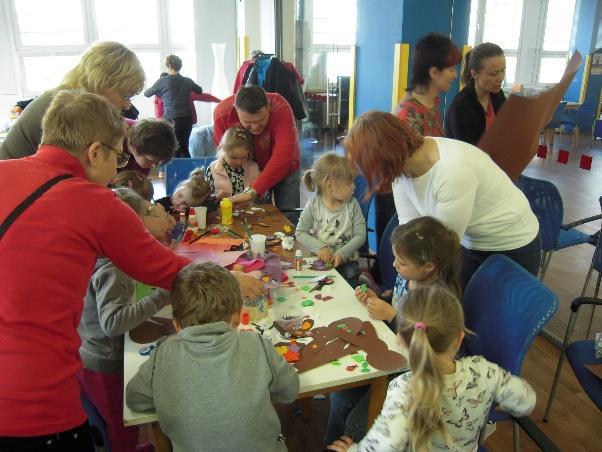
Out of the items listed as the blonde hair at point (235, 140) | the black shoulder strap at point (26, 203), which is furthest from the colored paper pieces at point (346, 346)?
the blonde hair at point (235, 140)

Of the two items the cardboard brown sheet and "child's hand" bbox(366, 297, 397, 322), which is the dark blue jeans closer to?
"child's hand" bbox(366, 297, 397, 322)

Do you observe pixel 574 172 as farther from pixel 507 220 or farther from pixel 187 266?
pixel 187 266

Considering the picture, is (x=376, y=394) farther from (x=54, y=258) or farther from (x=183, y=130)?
(x=183, y=130)

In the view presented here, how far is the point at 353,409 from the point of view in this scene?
5.71 ft

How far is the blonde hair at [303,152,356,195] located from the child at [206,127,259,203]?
562 millimetres

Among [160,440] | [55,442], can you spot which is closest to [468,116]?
[160,440]

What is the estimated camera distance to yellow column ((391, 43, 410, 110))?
11.3 ft

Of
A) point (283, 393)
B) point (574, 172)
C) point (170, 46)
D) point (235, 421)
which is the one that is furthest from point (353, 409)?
point (170, 46)

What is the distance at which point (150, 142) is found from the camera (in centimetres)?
236

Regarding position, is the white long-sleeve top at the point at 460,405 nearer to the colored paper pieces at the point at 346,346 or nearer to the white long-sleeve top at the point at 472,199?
the colored paper pieces at the point at 346,346

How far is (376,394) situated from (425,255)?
0.50 metres

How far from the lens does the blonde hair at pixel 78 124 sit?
122 cm

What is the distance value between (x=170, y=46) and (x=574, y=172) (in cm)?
642

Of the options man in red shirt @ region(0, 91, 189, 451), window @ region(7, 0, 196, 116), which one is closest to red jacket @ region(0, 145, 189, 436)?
man in red shirt @ region(0, 91, 189, 451)
